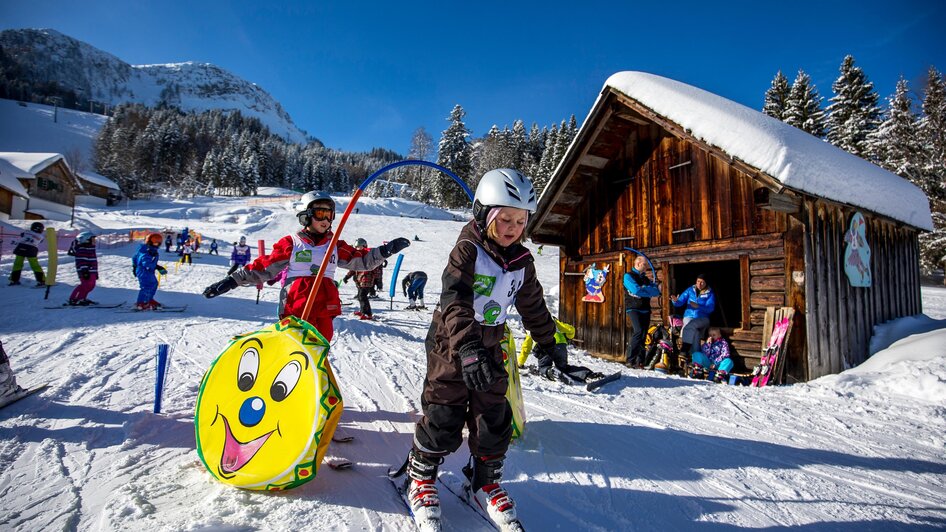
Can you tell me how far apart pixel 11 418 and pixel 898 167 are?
34.3m

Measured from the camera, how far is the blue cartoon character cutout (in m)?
9.90

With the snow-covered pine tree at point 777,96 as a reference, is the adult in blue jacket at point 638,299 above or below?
below

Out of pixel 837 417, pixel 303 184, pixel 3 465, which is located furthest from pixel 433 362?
pixel 303 184

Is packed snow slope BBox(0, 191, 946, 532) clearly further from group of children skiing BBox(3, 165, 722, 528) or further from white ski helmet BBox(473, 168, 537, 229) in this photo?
white ski helmet BBox(473, 168, 537, 229)

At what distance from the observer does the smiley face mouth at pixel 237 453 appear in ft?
7.20

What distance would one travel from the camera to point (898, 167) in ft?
73.0

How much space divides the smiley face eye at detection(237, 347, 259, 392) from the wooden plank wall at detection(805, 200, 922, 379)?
741cm

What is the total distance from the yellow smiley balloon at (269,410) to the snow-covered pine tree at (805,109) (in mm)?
37381

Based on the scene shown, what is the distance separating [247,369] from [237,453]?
18.3 inches

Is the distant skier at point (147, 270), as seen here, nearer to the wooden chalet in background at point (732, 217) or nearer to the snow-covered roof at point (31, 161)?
the wooden chalet in background at point (732, 217)

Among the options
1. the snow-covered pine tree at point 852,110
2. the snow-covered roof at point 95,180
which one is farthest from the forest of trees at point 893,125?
the snow-covered roof at point 95,180

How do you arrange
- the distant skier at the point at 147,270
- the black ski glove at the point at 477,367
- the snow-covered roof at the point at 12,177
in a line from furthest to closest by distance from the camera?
1. the snow-covered roof at the point at 12,177
2. the distant skier at the point at 147,270
3. the black ski glove at the point at 477,367

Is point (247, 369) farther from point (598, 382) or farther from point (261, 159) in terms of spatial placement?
point (261, 159)

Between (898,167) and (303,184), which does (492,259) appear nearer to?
(898,167)
